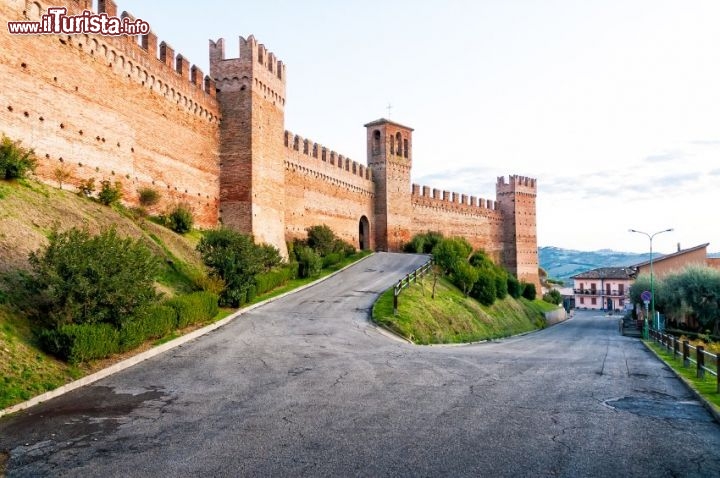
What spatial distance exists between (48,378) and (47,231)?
5933 millimetres

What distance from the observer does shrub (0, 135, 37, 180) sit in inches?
627

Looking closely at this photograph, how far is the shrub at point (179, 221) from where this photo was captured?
24062mm

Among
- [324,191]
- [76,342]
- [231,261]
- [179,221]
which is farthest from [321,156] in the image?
[76,342]

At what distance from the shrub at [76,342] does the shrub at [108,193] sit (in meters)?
9.36

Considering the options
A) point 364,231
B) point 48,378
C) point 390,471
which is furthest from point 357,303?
point 364,231

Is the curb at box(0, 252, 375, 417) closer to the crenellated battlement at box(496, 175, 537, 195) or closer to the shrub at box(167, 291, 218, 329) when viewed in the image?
the shrub at box(167, 291, 218, 329)

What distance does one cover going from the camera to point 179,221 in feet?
79.5

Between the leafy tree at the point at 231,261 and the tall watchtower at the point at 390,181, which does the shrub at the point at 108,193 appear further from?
the tall watchtower at the point at 390,181

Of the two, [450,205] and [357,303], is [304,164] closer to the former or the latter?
[357,303]

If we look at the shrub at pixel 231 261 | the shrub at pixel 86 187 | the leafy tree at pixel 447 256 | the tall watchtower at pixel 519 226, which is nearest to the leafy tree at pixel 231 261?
the shrub at pixel 231 261

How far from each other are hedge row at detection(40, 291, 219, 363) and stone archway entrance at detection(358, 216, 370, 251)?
29.4 metres

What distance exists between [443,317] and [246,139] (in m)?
12.7

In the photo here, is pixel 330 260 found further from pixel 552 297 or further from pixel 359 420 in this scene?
pixel 552 297

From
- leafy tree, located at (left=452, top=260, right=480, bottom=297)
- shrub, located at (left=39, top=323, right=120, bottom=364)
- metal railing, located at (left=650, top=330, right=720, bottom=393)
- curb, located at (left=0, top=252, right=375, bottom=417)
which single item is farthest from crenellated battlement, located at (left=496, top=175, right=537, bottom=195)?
shrub, located at (left=39, top=323, right=120, bottom=364)
